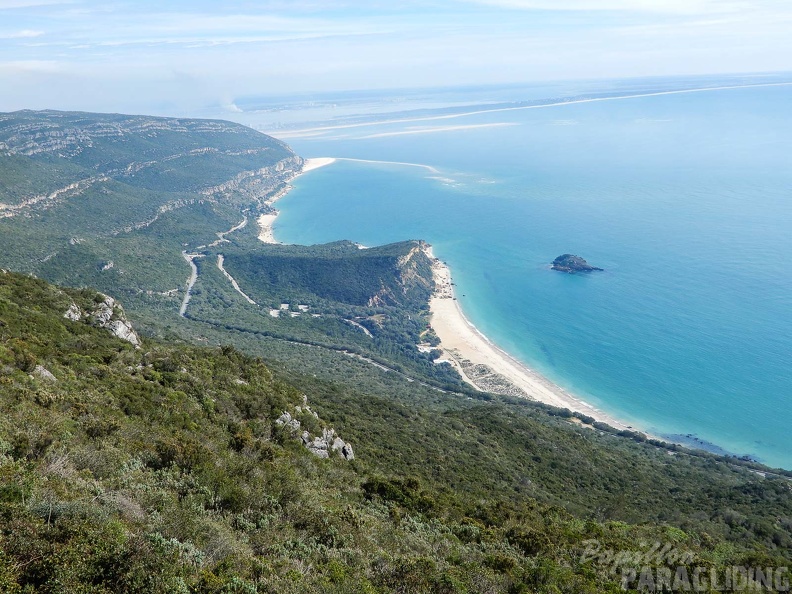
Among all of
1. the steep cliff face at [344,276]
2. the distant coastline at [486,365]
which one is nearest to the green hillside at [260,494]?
the distant coastline at [486,365]

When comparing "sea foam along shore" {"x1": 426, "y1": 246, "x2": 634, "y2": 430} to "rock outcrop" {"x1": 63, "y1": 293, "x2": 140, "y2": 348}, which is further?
"sea foam along shore" {"x1": 426, "y1": 246, "x2": 634, "y2": 430}

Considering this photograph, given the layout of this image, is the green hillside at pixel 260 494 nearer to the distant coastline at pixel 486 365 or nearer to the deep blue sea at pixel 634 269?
the distant coastline at pixel 486 365

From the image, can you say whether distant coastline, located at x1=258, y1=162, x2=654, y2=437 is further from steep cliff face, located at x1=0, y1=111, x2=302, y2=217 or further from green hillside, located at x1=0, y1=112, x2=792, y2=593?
steep cliff face, located at x1=0, y1=111, x2=302, y2=217

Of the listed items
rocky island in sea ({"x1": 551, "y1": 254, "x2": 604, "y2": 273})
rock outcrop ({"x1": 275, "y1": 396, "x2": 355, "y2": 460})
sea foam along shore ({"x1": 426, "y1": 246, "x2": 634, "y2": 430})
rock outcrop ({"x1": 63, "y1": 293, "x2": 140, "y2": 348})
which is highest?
rock outcrop ({"x1": 63, "y1": 293, "x2": 140, "y2": 348})

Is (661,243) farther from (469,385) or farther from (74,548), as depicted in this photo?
(74,548)

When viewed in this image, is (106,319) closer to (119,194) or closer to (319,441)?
(319,441)

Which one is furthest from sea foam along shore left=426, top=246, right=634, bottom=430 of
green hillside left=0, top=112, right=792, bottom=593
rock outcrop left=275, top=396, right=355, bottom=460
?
rock outcrop left=275, top=396, right=355, bottom=460

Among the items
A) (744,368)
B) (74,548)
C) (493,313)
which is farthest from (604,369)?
(74,548)
